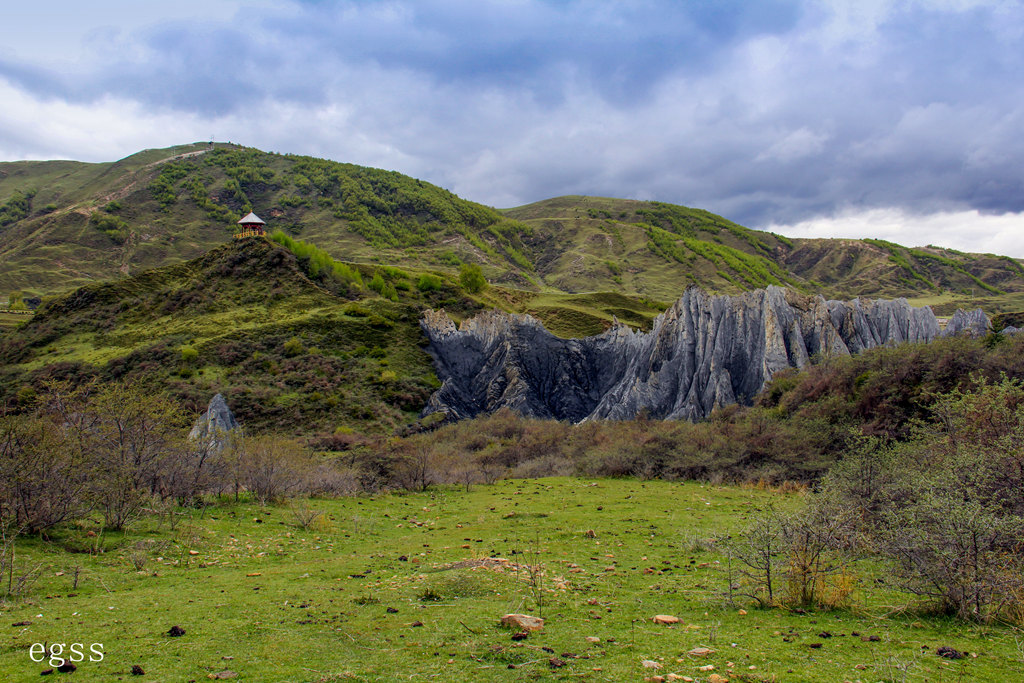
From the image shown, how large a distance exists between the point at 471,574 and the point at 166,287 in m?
64.1

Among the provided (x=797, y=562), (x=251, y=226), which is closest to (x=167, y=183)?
(x=251, y=226)

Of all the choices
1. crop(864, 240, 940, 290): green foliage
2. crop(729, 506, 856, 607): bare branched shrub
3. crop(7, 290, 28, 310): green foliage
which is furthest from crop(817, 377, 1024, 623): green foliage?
crop(864, 240, 940, 290): green foliage

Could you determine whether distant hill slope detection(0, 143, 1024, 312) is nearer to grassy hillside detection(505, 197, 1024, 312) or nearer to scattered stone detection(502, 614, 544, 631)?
grassy hillside detection(505, 197, 1024, 312)

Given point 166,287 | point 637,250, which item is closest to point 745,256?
point 637,250

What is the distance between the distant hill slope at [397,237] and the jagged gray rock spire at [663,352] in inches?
Result: 1669

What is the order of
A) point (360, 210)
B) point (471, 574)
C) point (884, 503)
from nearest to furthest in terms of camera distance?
1. point (471, 574)
2. point (884, 503)
3. point (360, 210)

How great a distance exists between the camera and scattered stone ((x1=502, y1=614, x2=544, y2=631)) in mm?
6367

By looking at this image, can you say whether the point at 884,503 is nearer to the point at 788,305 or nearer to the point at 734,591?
the point at 734,591

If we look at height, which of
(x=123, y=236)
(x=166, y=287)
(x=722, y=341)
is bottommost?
(x=722, y=341)

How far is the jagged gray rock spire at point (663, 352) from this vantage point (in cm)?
4203

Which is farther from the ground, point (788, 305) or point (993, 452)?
point (788, 305)

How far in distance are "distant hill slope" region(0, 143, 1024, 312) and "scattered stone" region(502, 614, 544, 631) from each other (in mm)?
90535

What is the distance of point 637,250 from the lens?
5320 inches

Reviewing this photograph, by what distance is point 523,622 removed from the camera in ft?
21.1
